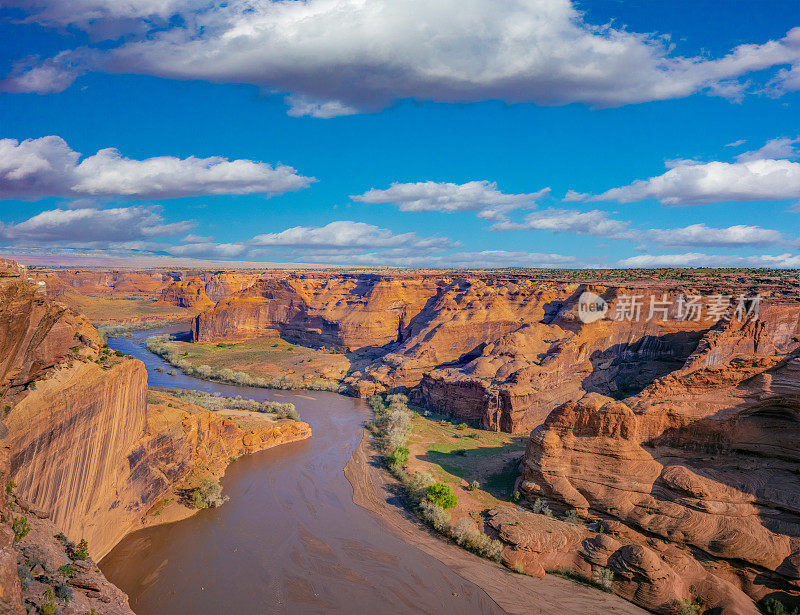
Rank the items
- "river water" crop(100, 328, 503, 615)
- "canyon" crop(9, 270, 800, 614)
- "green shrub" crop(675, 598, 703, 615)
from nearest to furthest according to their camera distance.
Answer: "canyon" crop(9, 270, 800, 614), "green shrub" crop(675, 598, 703, 615), "river water" crop(100, 328, 503, 615)

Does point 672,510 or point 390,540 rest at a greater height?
point 672,510

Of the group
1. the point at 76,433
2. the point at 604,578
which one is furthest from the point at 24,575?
the point at 604,578

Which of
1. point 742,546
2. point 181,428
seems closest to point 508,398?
point 742,546

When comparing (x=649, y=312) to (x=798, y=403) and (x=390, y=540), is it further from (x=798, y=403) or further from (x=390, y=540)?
(x=390, y=540)

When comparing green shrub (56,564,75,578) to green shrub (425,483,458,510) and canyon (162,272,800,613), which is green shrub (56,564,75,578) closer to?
canyon (162,272,800,613)

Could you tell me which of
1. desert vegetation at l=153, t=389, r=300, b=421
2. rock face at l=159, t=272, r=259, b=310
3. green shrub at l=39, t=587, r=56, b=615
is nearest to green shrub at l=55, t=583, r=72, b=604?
green shrub at l=39, t=587, r=56, b=615

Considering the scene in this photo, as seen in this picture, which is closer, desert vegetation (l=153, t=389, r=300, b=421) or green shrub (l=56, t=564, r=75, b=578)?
green shrub (l=56, t=564, r=75, b=578)
